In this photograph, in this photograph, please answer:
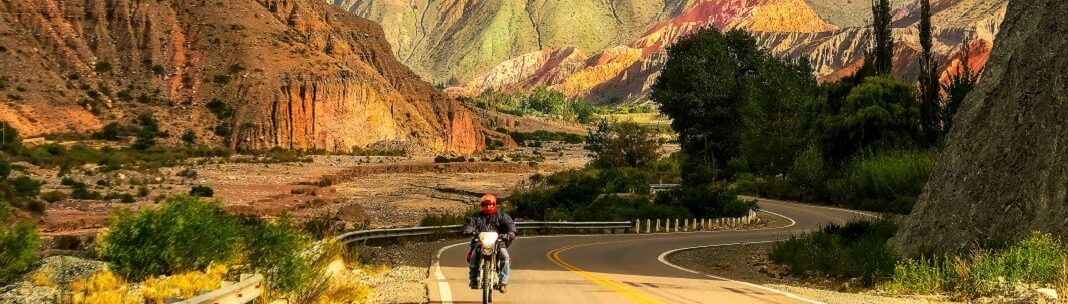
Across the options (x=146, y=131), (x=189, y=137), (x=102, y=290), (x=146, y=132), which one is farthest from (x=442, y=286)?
(x=189, y=137)

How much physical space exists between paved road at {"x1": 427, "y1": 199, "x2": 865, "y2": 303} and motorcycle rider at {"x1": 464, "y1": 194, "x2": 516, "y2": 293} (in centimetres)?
65

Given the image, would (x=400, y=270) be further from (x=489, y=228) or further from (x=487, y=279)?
(x=487, y=279)

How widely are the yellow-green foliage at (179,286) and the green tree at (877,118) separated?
4146cm

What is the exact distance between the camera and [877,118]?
47.9 metres

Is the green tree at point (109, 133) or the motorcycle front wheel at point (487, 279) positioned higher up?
the green tree at point (109, 133)

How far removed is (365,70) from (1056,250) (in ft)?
366

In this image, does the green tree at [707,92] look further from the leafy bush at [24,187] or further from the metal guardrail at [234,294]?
the metal guardrail at [234,294]

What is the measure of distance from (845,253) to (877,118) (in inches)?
1262

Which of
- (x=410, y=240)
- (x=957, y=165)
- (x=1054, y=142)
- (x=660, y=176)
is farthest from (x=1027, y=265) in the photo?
(x=660, y=176)

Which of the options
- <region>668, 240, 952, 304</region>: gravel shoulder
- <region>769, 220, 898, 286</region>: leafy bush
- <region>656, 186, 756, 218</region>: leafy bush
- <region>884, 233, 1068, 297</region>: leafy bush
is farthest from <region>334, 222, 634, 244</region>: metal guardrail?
<region>884, 233, 1068, 297</region>: leafy bush

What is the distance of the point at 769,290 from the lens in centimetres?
1514

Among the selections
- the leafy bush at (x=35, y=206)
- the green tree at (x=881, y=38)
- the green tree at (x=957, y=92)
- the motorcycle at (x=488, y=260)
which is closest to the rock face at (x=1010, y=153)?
the motorcycle at (x=488, y=260)

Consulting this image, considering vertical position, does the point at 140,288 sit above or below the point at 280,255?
below

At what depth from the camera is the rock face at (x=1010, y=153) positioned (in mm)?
14289
